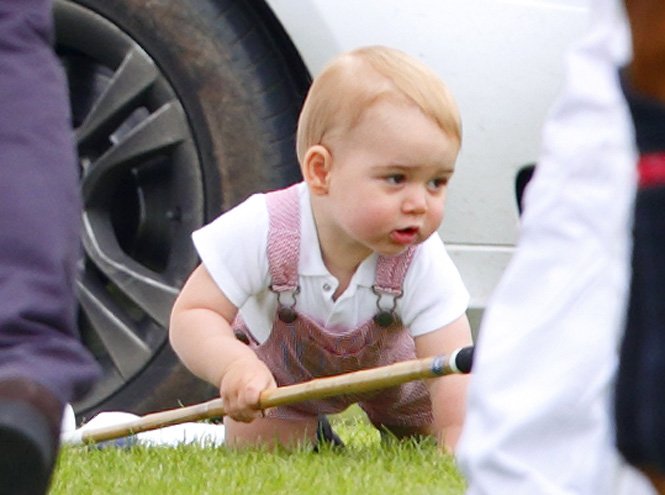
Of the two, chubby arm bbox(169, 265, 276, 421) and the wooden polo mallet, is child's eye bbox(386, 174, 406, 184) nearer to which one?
the wooden polo mallet

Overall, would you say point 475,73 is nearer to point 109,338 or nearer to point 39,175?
point 109,338

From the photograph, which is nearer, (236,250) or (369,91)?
(369,91)

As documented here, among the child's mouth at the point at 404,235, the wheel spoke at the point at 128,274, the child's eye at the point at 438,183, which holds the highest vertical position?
the child's eye at the point at 438,183

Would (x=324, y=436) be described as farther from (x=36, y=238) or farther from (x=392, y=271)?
(x=36, y=238)

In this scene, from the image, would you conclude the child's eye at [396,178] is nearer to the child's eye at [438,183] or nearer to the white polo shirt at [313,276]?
the child's eye at [438,183]

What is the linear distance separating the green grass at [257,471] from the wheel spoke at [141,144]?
2.26 feet

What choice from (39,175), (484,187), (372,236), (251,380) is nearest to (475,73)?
(484,187)

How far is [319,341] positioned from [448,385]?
30 cm

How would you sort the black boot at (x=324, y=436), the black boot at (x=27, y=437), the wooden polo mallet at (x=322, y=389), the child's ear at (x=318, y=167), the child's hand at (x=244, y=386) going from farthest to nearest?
the black boot at (x=324, y=436)
the child's ear at (x=318, y=167)
the child's hand at (x=244, y=386)
the wooden polo mallet at (x=322, y=389)
the black boot at (x=27, y=437)

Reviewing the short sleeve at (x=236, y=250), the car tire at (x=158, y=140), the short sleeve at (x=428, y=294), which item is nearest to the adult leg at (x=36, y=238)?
the short sleeve at (x=236, y=250)

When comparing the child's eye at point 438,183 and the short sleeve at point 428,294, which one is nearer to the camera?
the child's eye at point 438,183

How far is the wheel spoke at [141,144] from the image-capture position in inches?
179

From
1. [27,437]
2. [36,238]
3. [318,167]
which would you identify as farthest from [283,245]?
[27,437]

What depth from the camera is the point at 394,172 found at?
396 centimetres
